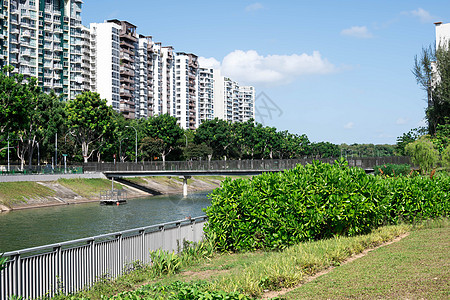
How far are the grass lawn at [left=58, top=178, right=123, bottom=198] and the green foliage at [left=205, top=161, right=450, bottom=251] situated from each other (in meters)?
59.1

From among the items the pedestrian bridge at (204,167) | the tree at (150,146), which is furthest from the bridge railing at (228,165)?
the tree at (150,146)

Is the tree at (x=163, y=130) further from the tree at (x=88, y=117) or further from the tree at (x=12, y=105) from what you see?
the tree at (x=12, y=105)

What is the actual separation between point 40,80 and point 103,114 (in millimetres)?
46577

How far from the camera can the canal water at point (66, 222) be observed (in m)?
35.2

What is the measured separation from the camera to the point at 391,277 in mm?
11203

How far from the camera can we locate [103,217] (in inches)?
2013

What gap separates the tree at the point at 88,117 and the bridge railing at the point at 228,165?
5922 millimetres

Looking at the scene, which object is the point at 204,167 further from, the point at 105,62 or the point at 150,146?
the point at 105,62

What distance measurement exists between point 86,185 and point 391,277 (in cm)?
7200

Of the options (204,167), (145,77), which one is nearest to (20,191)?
(204,167)

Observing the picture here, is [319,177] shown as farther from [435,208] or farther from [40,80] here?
[40,80]

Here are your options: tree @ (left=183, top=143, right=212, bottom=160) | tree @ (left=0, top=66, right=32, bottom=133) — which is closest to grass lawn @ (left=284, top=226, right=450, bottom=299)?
tree @ (left=0, top=66, right=32, bottom=133)

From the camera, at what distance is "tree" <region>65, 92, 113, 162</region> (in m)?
87.4

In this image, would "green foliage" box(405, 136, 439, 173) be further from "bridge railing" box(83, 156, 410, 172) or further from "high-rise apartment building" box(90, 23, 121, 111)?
"high-rise apartment building" box(90, 23, 121, 111)
